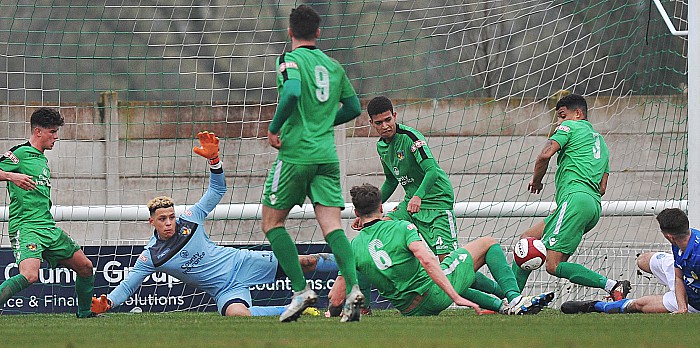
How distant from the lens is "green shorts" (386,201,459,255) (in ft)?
28.7

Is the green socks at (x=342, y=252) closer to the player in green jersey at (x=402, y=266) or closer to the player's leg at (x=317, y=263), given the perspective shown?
the player in green jersey at (x=402, y=266)

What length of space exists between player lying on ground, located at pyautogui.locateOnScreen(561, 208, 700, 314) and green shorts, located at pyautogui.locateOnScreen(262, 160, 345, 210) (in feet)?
8.16

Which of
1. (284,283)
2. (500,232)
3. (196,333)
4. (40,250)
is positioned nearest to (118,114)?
(284,283)

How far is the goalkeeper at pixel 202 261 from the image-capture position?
8.69m

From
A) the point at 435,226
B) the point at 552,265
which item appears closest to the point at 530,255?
the point at 552,265

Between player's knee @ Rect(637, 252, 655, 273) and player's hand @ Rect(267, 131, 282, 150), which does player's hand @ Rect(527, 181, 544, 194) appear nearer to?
player's knee @ Rect(637, 252, 655, 273)

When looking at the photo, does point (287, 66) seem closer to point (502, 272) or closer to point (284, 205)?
point (284, 205)

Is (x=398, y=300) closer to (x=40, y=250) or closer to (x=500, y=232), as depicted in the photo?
(x=40, y=250)

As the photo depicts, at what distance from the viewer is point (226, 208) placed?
10.5 meters

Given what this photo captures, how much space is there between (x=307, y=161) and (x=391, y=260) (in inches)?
52.1

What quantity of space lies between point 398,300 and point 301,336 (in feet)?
8.23

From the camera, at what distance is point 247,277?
9.24 metres

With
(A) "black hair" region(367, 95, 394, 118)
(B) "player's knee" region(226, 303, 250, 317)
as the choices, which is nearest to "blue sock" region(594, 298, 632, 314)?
(A) "black hair" region(367, 95, 394, 118)

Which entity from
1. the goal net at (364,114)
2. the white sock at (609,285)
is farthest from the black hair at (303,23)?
the goal net at (364,114)
